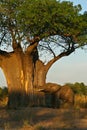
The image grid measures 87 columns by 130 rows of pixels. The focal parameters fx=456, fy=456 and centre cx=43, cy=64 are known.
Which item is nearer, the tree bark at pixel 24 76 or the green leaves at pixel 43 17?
the green leaves at pixel 43 17

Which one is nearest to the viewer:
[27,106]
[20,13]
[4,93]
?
[20,13]

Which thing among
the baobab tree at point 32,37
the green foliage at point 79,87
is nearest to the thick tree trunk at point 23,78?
the baobab tree at point 32,37

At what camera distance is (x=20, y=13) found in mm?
29734

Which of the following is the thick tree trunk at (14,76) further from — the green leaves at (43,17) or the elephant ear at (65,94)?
the elephant ear at (65,94)

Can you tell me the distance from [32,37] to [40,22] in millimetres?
2269

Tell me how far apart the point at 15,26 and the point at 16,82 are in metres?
4.69

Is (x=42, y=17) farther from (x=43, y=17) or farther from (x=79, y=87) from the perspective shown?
(x=79, y=87)

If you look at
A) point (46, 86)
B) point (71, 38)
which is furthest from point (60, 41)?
point (46, 86)

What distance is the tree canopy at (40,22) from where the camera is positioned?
2978 centimetres

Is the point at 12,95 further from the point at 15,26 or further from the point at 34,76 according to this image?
the point at 15,26

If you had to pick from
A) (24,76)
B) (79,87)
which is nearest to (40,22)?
(24,76)

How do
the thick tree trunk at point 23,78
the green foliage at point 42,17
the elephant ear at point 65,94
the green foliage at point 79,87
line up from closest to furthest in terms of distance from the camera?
the green foliage at point 42,17 → the thick tree trunk at point 23,78 → the elephant ear at point 65,94 → the green foliage at point 79,87

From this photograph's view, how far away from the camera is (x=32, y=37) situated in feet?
105

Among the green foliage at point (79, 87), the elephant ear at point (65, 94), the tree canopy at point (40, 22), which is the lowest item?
the elephant ear at point (65, 94)
